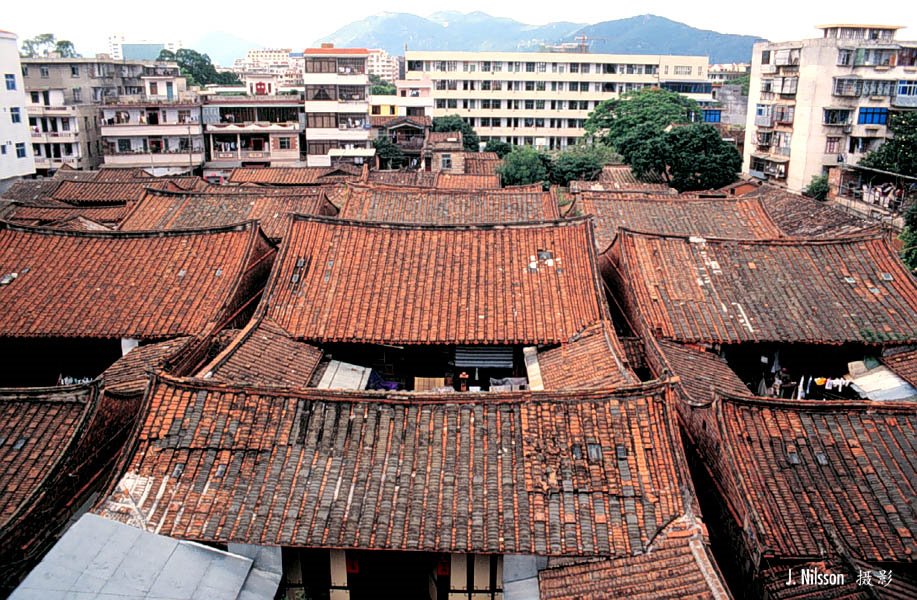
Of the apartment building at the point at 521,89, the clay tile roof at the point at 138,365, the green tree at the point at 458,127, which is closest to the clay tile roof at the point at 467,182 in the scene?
the clay tile roof at the point at 138,365

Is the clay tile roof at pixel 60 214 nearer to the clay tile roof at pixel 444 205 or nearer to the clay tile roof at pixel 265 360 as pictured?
the clay tile roof at pixel 444 205

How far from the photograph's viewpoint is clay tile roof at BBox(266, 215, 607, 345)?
2078 centimetres

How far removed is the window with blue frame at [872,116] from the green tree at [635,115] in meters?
13.8

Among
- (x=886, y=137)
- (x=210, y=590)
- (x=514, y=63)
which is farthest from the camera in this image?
(x=514, y=63)

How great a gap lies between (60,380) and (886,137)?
55275 millimetres

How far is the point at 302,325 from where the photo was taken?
68.4 ft

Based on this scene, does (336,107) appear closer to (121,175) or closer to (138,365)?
(121,175)

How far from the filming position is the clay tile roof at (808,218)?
37.6 m

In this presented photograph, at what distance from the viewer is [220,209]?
32.2m

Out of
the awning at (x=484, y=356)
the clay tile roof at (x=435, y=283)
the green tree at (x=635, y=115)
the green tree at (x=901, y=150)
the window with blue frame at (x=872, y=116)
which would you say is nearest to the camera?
the clay tile roof at (x=435, y=283)

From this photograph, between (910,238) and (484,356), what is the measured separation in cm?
2839

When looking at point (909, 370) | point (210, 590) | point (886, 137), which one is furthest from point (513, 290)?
point (886, 137)

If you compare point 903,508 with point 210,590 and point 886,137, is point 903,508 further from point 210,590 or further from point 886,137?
point 886,137

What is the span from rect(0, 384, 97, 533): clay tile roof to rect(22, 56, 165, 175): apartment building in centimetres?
6116
